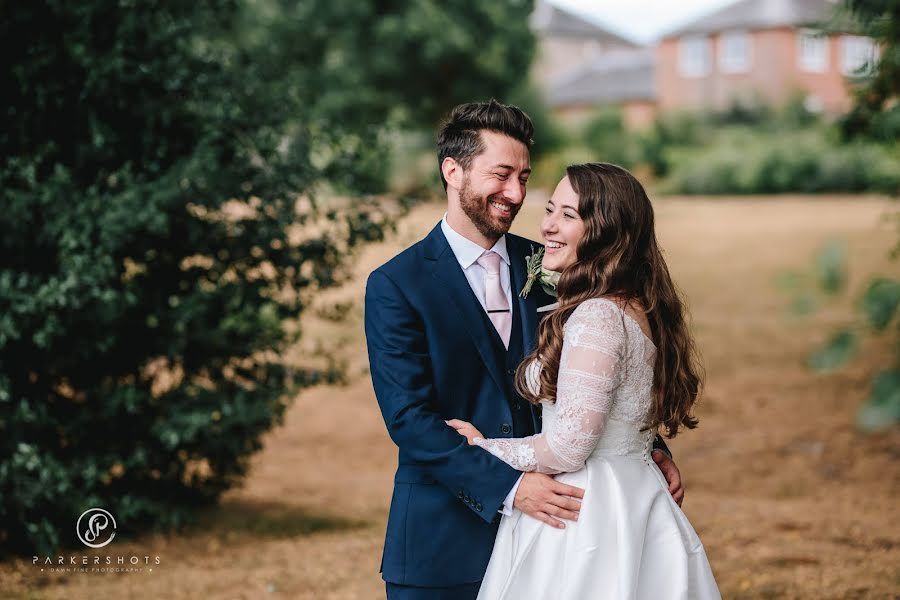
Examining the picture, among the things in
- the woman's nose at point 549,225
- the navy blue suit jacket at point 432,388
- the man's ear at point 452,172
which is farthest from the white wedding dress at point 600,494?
the man's ear at point 452,172

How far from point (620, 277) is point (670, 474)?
78cm

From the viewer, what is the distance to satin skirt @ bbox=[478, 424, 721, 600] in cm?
307

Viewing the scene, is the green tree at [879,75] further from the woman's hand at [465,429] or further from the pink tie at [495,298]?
the woman's hand at [465,429]

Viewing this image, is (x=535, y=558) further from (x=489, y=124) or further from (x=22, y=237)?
(x=22, y=237)

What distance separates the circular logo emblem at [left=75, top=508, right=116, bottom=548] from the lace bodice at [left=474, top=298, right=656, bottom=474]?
4324mm

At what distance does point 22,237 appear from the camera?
20.6 feet

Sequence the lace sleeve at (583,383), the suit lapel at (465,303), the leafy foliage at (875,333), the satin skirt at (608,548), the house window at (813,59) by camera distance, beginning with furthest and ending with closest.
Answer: the house window at (813,59) < the leafy foliage at (875,333) < the suit lapel at (465,303) < the satin skirt at (608,548) < the lace sleeve at (583,383)

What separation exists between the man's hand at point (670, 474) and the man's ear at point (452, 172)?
114 cm

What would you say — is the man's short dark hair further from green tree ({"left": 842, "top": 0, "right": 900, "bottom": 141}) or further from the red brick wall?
the red brick wall

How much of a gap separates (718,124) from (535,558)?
1447 inches

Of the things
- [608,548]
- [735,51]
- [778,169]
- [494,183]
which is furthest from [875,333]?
[735,51]

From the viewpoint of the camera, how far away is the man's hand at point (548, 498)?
310 centimetres

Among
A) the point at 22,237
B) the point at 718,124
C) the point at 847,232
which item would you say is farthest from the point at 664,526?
the point at 718,124

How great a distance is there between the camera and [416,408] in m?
3.17
